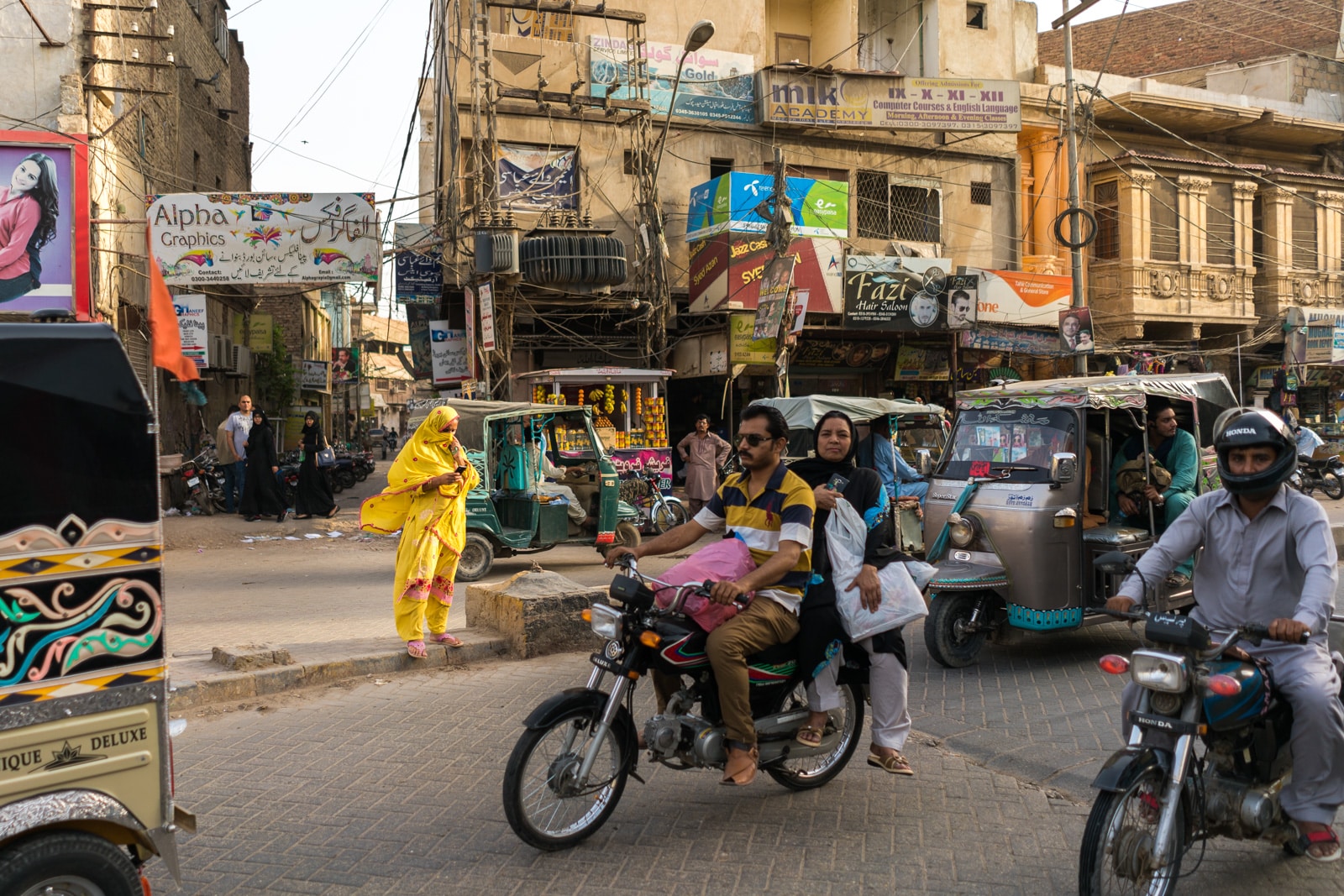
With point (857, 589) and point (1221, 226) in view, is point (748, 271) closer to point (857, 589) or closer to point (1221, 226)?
point (1221, 226)

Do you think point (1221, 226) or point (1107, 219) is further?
point (1221, 226)

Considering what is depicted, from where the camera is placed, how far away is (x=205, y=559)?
14195 millimetres

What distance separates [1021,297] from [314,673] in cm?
1908

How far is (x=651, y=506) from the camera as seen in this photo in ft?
50.0

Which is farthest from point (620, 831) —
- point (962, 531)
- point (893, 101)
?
point (893, 101)

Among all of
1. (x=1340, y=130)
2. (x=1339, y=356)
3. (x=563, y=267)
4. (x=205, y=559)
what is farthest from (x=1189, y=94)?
(x=205, y=559)

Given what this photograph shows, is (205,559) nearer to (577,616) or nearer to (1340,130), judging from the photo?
(577,616)

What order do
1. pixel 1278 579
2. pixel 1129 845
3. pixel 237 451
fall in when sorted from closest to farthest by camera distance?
pixel 1129 845 → pixel 1278 579 → pixel 237 451

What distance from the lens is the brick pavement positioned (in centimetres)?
404

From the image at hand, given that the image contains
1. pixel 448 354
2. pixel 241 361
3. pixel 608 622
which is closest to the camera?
pixel 608 622

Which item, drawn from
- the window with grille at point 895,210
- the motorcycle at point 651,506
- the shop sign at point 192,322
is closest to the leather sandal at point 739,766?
the motorcycle at point 651,506

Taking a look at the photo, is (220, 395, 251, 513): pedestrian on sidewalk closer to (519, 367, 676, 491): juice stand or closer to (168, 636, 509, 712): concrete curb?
(519, 367, 676, 491): juice stand

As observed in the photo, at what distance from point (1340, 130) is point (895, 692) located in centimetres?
2986

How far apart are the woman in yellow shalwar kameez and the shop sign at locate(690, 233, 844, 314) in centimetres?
1180
